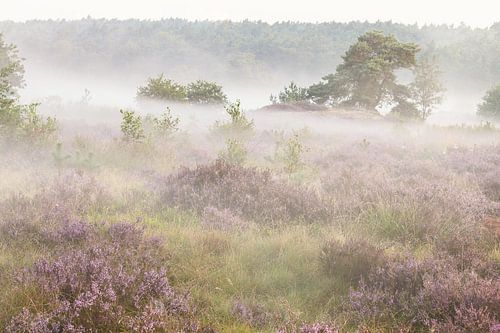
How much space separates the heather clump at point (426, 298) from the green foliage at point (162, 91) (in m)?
26.1

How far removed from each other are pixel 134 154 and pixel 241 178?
5.65m

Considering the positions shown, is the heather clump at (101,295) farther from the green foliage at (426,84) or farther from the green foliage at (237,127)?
the green foliage at (426,84)

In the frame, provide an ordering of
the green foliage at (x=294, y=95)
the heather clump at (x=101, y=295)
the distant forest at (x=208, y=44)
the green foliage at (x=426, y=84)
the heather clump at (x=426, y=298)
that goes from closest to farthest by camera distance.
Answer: the heather clump at (x=101, y=295), the heather clump at (x=426, y=298), the green foliage at (x=294, y=95), the green foliage at (x=426, y=84), the distant forest at (x=208, y=44)

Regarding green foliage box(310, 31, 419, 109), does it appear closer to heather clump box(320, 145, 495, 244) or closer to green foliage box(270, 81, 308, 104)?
green foliage box(270, 81, 308, 104)

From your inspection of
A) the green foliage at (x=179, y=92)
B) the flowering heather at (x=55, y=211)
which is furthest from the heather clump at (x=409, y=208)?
the green foliage at (x=179, y=92)

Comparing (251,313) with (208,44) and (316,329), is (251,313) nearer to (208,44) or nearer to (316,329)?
(316,329)

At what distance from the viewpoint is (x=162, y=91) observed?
1150 inches

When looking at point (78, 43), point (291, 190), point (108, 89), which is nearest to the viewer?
point (291, 190)

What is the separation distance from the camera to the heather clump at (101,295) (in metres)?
3.18

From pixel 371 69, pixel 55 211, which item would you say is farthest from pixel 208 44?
pixel 55 211

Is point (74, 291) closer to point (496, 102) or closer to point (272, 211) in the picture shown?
point (272, 211)

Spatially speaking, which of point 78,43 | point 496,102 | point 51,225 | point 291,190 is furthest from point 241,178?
point 78,43

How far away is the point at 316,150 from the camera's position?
1727 centimetres

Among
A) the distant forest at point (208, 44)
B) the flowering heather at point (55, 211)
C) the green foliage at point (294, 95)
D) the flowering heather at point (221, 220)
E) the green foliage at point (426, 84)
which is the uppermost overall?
the distant forest at point (208, 44)
